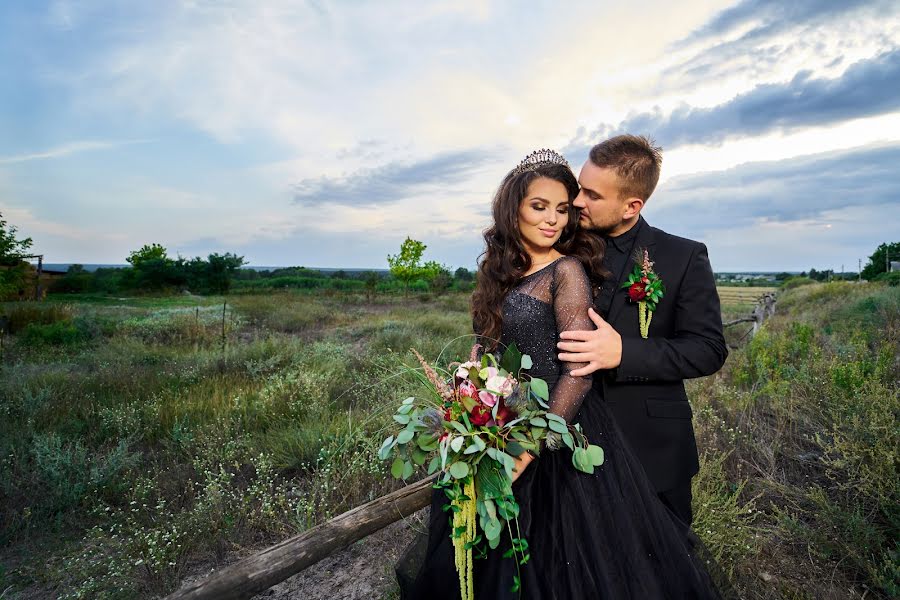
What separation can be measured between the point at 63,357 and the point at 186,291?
97.8 ft

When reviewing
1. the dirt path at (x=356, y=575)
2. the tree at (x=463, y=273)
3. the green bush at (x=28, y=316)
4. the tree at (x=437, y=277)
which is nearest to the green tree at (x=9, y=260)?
the green bush at (x=28, y=316)

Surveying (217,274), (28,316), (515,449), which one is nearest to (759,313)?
(515,449)

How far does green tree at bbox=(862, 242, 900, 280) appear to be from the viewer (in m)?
38.6

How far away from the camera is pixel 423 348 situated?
1030 cm

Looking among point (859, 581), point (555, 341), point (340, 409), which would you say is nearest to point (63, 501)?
point (340, 409)

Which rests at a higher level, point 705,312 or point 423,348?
point 705,312

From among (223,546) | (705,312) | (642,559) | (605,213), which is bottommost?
(223,546)

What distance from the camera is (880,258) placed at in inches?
1594

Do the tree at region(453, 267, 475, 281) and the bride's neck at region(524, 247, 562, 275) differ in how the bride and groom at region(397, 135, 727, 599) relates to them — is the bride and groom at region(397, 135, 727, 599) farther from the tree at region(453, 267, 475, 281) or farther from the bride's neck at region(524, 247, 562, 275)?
the tree at region(453, 267, 475, 281)

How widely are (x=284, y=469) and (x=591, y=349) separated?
4.14 metres

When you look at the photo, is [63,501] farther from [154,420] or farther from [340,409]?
[340,409]

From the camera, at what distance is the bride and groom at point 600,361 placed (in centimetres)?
213

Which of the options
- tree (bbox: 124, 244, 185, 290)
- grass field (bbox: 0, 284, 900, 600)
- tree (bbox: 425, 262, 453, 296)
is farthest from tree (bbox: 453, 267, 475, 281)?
grass field (bbox: 0, 284, 900, 600)

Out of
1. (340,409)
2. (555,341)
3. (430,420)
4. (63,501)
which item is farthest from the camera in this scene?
(340,409)
